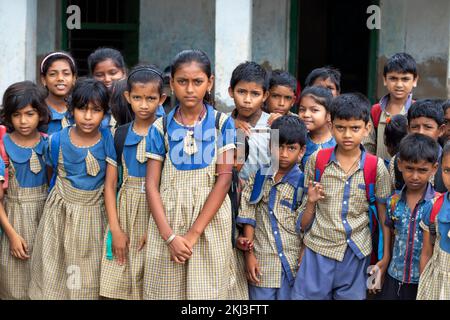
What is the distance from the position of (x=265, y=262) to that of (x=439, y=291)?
906mm

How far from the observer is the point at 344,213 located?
368 cm

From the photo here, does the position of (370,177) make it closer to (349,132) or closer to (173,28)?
(349,132)

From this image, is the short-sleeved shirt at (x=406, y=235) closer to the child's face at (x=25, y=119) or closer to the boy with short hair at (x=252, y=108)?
the boy with short hair at (x=252, y=108)

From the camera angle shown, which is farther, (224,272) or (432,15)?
(432,15)

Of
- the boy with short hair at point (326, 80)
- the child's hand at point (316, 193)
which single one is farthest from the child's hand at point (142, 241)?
the boy with short hair at point (326, 80)

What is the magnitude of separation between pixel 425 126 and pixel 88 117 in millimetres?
1820

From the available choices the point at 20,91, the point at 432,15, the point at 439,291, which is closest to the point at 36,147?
the point at 20,91

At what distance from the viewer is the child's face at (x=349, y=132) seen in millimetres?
3723

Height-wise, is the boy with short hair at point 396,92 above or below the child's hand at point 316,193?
above

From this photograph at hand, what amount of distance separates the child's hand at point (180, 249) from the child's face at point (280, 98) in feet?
4.53

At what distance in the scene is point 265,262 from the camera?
12.6ft

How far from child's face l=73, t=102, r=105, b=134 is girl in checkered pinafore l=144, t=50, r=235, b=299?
1.32ft

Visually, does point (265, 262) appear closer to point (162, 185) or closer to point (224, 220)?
point (224, 220)

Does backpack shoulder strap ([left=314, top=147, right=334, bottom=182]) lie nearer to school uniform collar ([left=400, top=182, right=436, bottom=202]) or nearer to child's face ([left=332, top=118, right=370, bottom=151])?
child's face ([left=332, top=118, right=370, bottom=151])
